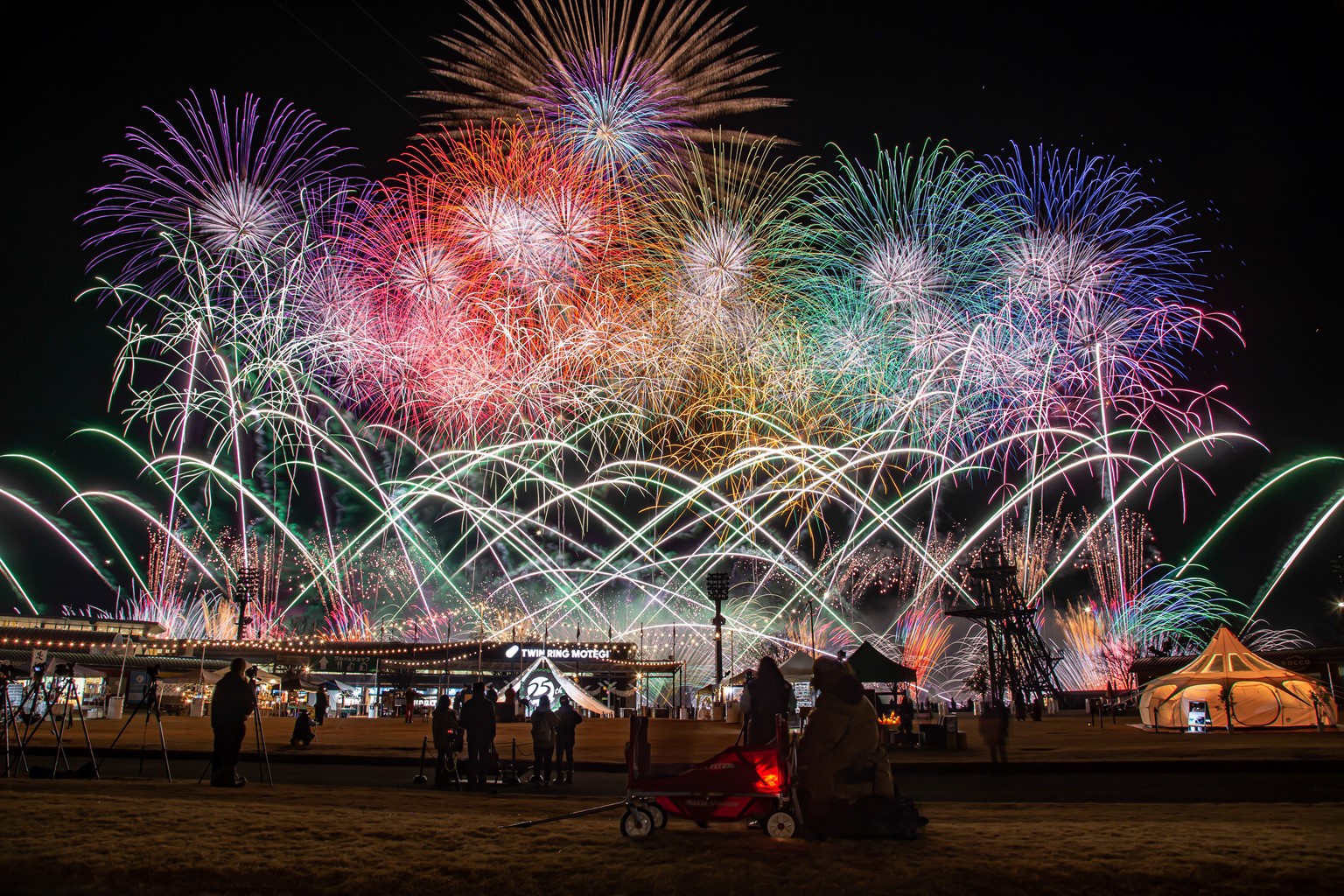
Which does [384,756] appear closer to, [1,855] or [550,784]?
[550,784]

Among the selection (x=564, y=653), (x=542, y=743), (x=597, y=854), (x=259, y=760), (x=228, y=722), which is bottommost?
(x=259, y=760)

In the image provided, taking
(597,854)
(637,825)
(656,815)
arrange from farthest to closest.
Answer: (656,815) → (637,825) → (597,854)

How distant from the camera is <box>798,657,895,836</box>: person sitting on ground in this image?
888cm

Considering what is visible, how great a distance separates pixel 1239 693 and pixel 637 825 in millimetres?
32096

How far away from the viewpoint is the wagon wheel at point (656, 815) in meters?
9.23

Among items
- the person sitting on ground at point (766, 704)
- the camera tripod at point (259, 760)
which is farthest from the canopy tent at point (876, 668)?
the camera tripod at point (259, 760)

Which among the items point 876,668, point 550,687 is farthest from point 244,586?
point 876,668

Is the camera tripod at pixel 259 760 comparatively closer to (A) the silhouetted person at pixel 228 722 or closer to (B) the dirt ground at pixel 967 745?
(A) the silhouetted person at pixel 228 722

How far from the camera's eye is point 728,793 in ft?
30.5

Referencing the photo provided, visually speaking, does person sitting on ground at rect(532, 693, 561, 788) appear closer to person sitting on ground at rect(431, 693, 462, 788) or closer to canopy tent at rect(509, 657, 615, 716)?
person sitting on ground at rect(431, 693, 462, 788)

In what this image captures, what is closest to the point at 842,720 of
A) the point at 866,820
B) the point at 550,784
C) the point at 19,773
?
the point at 866,820

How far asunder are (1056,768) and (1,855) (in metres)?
17.5

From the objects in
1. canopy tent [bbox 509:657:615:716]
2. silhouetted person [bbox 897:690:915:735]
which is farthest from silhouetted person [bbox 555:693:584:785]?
canopy tent [bbox 509:657:615:716]

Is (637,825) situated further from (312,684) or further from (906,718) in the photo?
(312,684)
